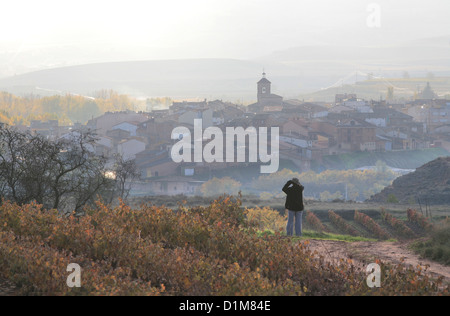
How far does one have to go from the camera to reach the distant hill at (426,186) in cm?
3597

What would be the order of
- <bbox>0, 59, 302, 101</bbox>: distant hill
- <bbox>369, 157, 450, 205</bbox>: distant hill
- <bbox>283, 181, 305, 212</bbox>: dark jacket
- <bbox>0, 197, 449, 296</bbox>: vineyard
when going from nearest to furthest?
<bbox>0, 197, 449, 296</bbox>: vineyard → <bbox>283, 181, 305, 212</bbox>: dark jacket → <bbox>369, 157, 450, 205</bbox>: distant hill → <bbox>0, 59, 302, 101</bbox>: distant hill

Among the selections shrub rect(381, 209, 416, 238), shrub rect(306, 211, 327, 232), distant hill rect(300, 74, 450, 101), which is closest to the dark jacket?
shrub rect(381, 209, 416, 238)

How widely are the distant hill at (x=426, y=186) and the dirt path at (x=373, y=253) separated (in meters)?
27.4

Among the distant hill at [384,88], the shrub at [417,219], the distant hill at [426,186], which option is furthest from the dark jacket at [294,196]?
the distant hill at [384,88]

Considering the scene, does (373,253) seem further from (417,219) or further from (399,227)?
(417,219)

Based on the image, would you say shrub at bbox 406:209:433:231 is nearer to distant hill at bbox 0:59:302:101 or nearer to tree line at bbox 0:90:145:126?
tree line at bbox 0:90:145:126

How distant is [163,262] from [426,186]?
1423 inches

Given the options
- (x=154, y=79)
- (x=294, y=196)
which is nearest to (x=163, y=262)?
(x=294, y=196)

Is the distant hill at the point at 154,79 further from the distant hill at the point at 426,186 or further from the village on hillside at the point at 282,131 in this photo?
the distant hill at the point at 426,186

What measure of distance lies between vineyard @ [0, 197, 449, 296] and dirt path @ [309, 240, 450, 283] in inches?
38.4

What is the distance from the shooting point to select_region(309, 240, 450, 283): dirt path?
6.94 meters

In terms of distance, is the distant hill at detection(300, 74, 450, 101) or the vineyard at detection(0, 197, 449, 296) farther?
the distant hill at detection(300, 74, 450, 101)

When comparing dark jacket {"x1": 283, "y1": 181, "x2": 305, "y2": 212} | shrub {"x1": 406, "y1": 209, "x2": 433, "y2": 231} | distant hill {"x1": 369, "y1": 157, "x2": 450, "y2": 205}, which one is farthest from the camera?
distant hill {"x1": 369, "y1": 157, "x2": 450, "y2": 205}

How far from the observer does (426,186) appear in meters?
39.1
